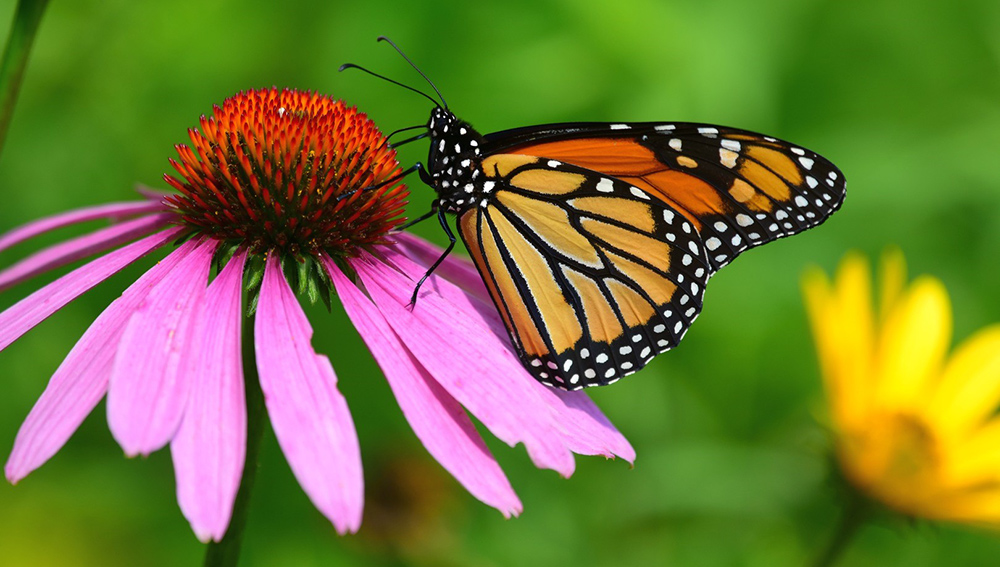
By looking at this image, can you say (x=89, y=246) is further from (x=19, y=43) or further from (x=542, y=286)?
(x=542, y=286)

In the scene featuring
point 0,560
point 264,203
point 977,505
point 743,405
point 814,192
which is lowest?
point 0,560

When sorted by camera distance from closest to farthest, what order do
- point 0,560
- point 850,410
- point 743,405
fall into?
point 850,410 < point 0,560 < point 743,405

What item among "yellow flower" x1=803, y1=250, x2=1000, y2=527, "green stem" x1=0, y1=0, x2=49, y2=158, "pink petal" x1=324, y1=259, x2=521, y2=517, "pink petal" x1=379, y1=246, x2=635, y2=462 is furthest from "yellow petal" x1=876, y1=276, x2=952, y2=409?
"green stem" x1=0, y1=0, x2=49, y2=158

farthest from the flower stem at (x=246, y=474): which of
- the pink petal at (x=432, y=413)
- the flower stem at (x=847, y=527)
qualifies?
the flower stem at (x=847, y=527)

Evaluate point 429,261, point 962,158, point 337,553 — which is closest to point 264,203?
point 429,261

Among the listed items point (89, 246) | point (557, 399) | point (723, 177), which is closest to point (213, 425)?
point (557, 399)

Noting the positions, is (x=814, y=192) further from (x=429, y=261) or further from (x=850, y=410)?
→ (x=429, y=261)

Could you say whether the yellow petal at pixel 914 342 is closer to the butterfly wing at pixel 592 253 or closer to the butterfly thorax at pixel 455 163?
the butterfly wing at pixel 592 253
